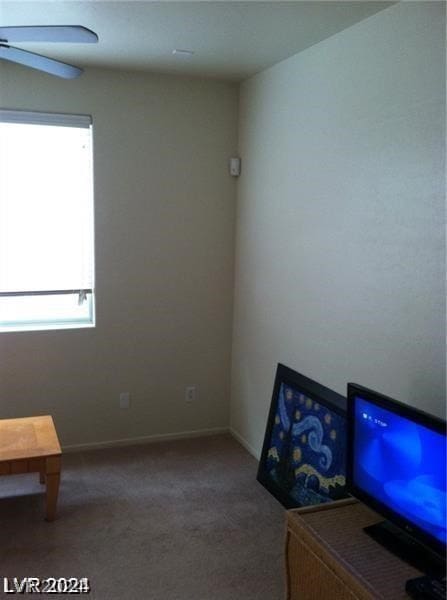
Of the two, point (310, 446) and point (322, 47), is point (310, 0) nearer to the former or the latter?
point (322, 47)

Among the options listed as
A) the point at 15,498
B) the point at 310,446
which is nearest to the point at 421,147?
the point at 310,446

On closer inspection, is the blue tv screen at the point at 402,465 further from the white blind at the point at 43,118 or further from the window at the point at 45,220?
the white blind at the point at 43,118

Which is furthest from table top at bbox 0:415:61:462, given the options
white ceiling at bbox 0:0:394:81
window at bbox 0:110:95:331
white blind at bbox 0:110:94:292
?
white ceiling at bbox 0:0:394:81

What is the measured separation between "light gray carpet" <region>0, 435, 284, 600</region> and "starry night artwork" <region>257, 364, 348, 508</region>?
16cm

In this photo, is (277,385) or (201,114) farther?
(201,114)

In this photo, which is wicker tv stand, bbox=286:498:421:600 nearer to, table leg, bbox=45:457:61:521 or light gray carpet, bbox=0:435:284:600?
light gray carpet, bbox=0:435:284:600

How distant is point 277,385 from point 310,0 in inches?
82.2

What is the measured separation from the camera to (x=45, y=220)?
12.1 feet

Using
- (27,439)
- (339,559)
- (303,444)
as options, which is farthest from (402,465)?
(27,439)

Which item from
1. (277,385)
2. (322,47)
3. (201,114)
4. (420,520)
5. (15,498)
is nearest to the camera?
(420,520)

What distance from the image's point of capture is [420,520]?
1.95 meters

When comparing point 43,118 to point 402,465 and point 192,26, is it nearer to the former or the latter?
point 192,26

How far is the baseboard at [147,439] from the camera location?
3.88 metres

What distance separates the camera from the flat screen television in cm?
188
